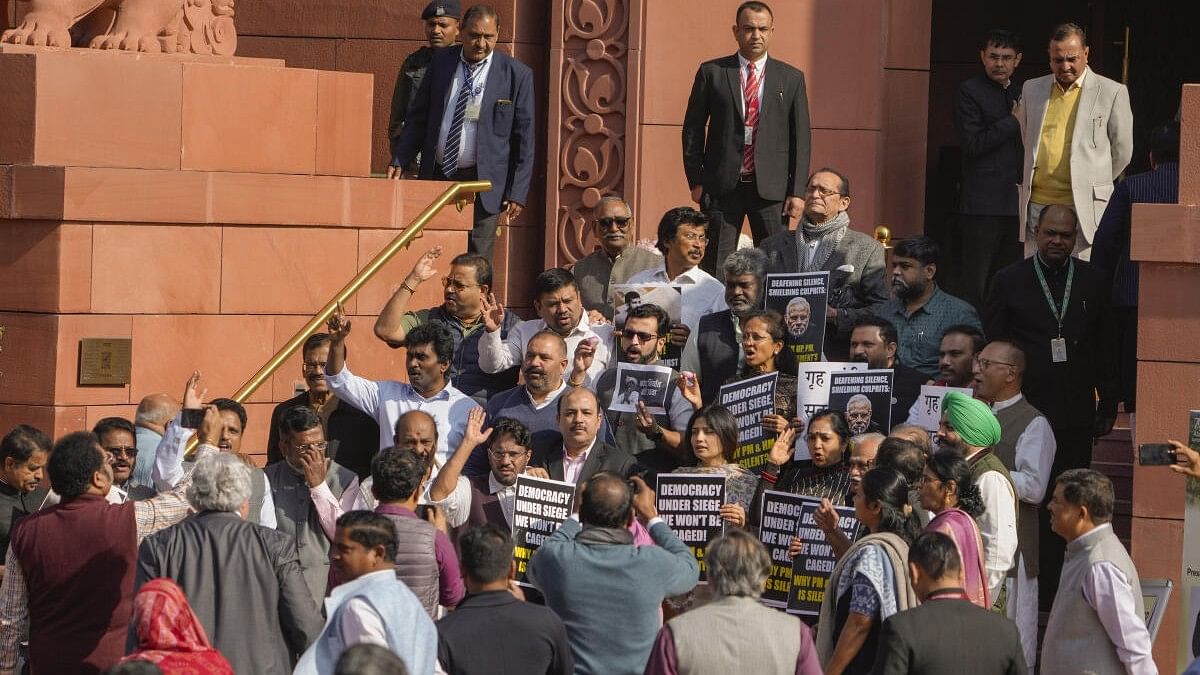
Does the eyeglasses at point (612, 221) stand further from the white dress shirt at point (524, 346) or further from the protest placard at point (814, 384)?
the protest placard at point (814, 384)

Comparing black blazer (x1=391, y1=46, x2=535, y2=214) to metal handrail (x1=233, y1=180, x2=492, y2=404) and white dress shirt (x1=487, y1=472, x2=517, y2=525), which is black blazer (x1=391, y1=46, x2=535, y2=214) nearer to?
metal handrail (x1=233, y1=180, x2=492, y2=404)

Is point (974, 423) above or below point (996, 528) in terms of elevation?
above

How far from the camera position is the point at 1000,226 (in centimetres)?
1627

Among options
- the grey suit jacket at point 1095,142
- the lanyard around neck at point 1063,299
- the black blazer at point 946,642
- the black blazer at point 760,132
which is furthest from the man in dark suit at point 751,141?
the black blazer at point 946,642

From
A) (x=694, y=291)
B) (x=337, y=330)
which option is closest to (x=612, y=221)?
(x=694, y=291)

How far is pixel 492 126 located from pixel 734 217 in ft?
5.99

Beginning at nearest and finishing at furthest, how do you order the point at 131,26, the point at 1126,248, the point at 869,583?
the point at 869,583 → the point at 1126,248 → the point at 131,26

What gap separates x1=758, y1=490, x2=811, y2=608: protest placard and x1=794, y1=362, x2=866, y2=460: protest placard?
125cm

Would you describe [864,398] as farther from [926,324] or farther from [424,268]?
[424,268]

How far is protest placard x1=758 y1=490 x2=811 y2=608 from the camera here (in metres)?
10.1

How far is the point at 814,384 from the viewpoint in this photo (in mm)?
11453

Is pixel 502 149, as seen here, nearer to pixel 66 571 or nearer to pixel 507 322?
pixel 507 322

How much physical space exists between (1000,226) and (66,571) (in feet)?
28.9

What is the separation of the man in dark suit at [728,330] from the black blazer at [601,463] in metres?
1.35
